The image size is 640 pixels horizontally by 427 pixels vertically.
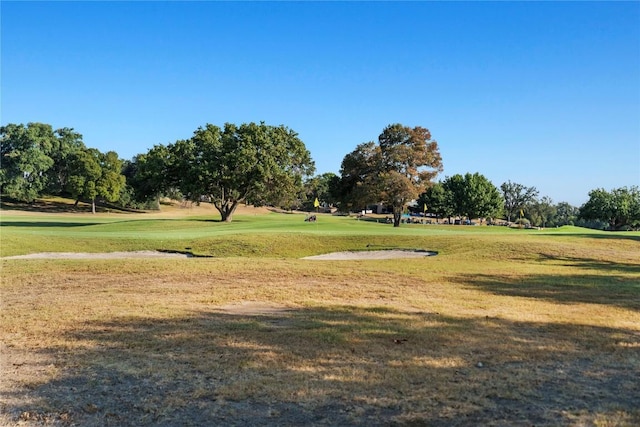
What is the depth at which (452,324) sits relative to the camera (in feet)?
26.4

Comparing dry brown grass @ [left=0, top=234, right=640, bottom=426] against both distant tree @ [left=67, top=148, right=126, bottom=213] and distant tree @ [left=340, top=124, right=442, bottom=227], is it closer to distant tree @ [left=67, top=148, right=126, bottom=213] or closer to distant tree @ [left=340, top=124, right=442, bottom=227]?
distant tree @ [left=340, top=124, right=442, bottom=227]

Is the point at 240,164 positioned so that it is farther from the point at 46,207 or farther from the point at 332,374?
the point at 46,207

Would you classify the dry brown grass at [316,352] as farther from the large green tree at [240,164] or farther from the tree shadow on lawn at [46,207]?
the tree shadow on lawn at [46,207]

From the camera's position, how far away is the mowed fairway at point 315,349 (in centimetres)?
448

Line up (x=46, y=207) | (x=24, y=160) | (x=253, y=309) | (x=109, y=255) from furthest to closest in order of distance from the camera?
(x=46, y=207), (x=24, y=160), (x=109, y=255), (x=253, y=309)

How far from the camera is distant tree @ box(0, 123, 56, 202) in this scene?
278ft

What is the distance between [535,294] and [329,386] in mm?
8168

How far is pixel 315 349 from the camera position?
6.38m

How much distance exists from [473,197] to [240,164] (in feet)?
188

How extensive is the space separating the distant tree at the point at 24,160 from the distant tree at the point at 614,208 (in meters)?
103

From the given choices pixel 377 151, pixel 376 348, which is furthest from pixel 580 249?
pixel 377 151

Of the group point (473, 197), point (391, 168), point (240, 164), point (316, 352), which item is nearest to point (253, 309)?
point (316, 352)

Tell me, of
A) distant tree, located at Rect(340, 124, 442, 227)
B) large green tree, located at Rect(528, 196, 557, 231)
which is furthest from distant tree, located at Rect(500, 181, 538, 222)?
distant tree, located at Rect(340, 124, 442, 227)

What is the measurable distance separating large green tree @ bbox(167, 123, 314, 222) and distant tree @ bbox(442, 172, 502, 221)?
47231 millimetres
